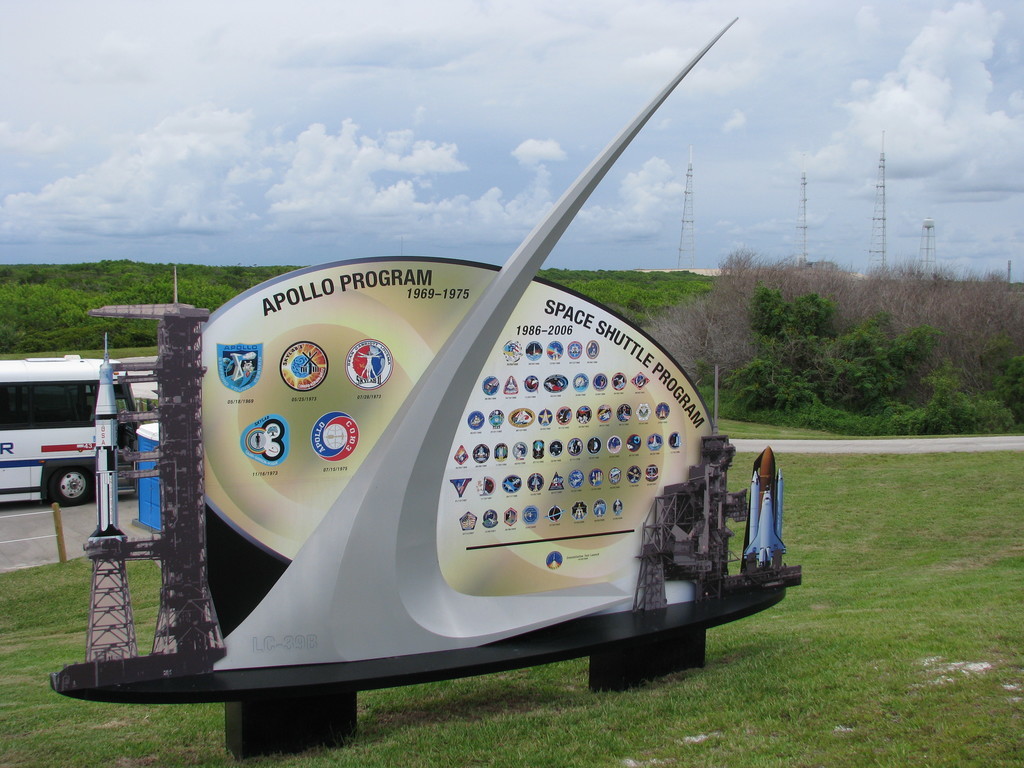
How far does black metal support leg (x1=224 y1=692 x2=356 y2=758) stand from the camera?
5.53 m

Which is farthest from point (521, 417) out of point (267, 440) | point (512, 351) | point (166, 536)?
point (166, 536)

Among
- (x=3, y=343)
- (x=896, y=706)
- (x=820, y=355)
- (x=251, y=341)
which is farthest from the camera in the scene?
(x=820, y=355)

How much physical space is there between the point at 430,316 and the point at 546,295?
915 mm

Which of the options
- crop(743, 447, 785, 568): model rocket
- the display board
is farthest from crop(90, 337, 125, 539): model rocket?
crop(743, 447, 785, 568): model rocket

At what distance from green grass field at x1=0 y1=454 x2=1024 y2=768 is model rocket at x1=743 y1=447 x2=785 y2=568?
0.78 meters

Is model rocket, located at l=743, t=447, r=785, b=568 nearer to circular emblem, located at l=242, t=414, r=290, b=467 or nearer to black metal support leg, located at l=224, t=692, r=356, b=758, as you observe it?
black metal support leg, located at l=224, t=692, r=356, b=758

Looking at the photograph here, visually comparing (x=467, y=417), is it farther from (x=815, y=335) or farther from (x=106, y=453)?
(x=815, y=335)

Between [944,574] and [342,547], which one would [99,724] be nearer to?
[342,547]

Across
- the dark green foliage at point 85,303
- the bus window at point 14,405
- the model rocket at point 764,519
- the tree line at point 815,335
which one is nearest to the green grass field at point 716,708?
the model rocket at point 764,519

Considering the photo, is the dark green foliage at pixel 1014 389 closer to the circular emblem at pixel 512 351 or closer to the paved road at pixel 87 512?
the paved road at pixel 87 512

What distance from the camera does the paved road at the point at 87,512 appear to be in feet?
45.3

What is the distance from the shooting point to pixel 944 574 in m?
12.7

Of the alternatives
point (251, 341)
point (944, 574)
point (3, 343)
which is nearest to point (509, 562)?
point (251, 341)

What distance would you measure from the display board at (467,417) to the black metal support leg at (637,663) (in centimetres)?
59
